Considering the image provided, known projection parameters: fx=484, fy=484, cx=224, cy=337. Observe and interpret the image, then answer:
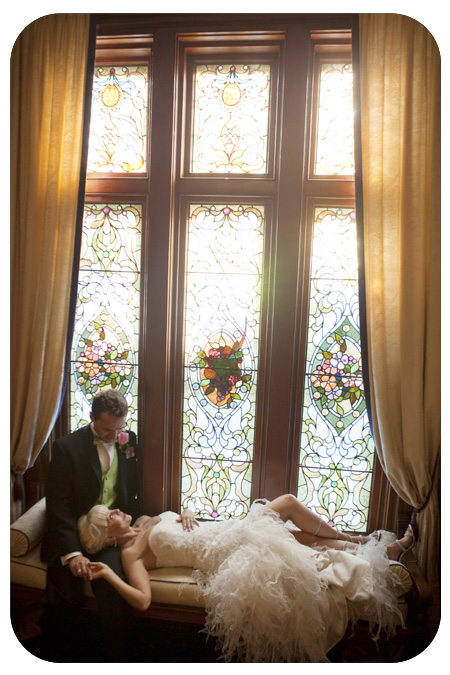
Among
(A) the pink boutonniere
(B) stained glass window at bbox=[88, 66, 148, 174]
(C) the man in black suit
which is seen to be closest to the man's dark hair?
(C) the man in black suit

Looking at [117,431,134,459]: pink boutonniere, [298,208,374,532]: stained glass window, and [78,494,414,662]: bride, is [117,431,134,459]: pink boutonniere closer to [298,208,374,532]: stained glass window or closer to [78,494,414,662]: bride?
[78,494,414,662]: bride

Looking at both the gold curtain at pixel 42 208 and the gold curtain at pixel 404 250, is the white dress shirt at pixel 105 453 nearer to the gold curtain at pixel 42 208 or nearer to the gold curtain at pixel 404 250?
the gold curtain at pixel 42 208

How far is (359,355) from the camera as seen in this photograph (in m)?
2.29

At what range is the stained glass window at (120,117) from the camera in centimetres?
228

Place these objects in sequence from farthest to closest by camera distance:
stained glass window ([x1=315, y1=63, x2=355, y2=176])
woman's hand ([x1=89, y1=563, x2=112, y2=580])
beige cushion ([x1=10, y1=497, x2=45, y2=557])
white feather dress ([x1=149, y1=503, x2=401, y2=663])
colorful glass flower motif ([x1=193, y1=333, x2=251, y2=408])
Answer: colorful glass flower motif ([x1=193, y1=333, x2=251, y2=408]) → stained glass window ([x1=315, y1=63, x2=355, y2=176]) → beige cushion ([x1=10, y1=497, x2=45, y2=557]) → woman's hand ([x1=89, y1=563, x2=112, y2=580]) → white feather dress ([x1=149, y1=503, x2=401, y2=663])

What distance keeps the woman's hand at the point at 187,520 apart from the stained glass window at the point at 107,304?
1.99 feet

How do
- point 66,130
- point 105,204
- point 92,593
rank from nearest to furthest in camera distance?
1. point 92,593
2. point 66,130
3. point 105,204

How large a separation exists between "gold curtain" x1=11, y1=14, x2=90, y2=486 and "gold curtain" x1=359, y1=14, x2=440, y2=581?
1.29 m

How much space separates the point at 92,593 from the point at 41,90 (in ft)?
7.10

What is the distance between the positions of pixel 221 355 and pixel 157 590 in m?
1.04

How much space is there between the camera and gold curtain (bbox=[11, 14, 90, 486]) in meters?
2.12

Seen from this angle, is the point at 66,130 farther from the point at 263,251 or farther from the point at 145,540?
the point at 145,540

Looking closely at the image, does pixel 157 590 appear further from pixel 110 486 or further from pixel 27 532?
pixel 27 532

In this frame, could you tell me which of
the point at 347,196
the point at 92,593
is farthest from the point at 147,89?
the point at 92,593
